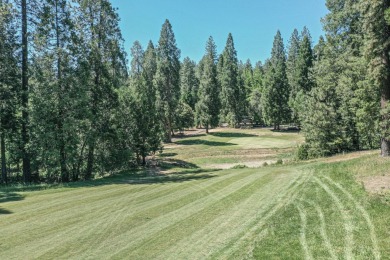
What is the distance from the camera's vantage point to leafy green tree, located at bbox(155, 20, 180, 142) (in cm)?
6122

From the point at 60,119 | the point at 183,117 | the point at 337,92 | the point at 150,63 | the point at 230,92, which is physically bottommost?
the point at 60,119

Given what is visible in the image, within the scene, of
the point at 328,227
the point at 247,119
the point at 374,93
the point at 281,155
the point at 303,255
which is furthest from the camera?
the point at 247,119

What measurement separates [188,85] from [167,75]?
37.8m

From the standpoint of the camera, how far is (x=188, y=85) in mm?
99812

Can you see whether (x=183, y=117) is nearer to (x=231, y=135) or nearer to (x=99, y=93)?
(x=231, y=135)

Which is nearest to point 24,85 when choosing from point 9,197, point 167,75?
point 9,197

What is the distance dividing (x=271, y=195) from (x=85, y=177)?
1812 centimetres

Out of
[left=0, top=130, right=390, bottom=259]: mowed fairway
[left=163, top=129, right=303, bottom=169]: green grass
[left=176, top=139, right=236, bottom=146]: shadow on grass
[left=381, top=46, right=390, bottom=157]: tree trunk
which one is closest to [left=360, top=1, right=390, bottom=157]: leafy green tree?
[left=381, top=46, right=390, bottom=157]: tree trunk

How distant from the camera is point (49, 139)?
71.4ft

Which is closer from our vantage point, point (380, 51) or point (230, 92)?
point (380, 51)

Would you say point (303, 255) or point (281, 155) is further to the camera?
point (281, 155)

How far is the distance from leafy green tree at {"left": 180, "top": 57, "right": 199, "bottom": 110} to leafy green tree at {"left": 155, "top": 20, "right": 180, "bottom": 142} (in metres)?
28.3

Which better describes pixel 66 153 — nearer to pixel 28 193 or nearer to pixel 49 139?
pixel 49 139

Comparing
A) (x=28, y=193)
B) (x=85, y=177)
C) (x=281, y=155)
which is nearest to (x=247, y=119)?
(x=281, y=155)
